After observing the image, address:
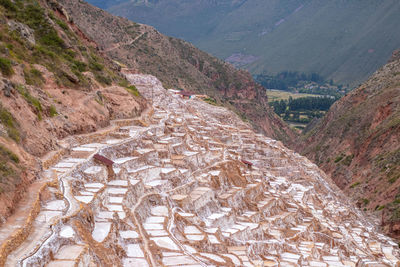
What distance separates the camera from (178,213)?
77.7ft

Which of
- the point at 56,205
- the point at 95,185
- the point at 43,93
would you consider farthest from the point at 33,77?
the point at 56,205

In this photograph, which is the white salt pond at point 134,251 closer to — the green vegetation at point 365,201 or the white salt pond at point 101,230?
the white salt pond at point 101,230

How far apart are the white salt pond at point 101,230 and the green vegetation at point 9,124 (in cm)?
569

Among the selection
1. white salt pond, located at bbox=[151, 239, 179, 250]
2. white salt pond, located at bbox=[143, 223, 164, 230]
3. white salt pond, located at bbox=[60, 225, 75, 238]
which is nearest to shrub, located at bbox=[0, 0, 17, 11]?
white salt pond, located at bbox=[143, 223, 164, 230]

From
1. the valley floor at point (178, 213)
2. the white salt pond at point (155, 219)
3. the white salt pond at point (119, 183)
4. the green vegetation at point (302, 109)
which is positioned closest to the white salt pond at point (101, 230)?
the valley floor at point (178, 213)

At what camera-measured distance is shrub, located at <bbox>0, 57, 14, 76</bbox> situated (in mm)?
25870

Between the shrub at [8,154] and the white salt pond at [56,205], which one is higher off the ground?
the shrub at [8,154]

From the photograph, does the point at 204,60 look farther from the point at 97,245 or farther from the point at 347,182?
the point at 97,245

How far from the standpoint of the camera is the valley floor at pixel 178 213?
16.0 m

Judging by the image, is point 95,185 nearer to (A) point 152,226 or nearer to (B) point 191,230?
(A) point 152,226

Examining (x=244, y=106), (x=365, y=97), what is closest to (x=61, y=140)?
(x=365, y=97)

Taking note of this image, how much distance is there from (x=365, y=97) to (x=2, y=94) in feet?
289

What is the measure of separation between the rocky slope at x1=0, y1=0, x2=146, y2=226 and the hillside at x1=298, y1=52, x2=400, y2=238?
3155cm

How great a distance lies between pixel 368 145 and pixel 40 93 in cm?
6092
